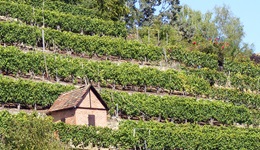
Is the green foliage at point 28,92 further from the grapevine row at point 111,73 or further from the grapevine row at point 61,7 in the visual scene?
the grapevine row at point 61,7

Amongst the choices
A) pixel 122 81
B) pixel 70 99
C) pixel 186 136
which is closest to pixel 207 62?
pixel 122 81

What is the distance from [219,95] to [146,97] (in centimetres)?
716

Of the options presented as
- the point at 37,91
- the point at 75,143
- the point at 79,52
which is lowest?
the point at 75,143

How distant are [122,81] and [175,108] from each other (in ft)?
11.2

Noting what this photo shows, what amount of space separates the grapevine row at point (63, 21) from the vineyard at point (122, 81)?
0.06 meters

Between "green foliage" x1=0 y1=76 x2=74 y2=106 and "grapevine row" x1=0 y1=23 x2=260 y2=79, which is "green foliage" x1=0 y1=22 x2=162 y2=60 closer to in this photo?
"grapevine row" x1=0 y1=23 x2=260 y2=79

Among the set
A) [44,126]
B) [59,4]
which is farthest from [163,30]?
[44,126]

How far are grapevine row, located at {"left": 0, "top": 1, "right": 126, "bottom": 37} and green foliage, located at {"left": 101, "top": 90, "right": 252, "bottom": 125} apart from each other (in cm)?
753

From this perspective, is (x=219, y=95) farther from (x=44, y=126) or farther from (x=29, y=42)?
(x=44, y=126)

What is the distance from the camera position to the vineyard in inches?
1102

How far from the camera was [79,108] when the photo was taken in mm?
28000

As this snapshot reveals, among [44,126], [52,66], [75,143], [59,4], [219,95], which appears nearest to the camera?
[44,126]

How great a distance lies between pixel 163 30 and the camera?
46.7m

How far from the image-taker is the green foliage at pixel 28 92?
2716 cm
